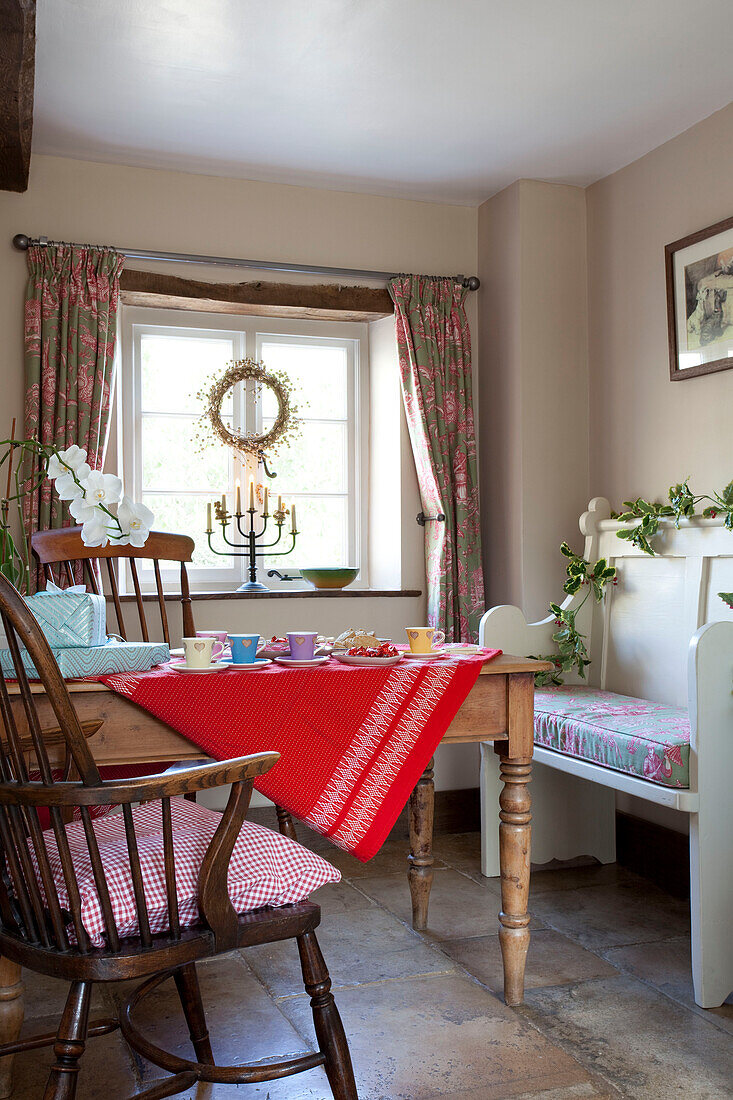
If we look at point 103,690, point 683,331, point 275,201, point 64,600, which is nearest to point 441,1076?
point 103,690

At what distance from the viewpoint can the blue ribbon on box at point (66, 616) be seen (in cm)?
190

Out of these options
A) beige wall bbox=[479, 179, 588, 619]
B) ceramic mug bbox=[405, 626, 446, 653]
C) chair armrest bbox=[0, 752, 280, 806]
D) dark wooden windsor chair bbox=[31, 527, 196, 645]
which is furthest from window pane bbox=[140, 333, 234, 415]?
chair armrest bbox=[0, 752, 280, 806]

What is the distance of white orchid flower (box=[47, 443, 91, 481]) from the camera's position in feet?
5.62

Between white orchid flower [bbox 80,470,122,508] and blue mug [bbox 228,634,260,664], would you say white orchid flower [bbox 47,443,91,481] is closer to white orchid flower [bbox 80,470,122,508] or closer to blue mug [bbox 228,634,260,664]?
white orchid flower [bbox 80,470,122,508]

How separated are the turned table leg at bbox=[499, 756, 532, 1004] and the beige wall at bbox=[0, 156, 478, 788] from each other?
159 centimetres

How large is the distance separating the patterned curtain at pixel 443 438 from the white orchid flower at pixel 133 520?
2.04 metres

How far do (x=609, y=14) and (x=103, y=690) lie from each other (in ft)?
7.17

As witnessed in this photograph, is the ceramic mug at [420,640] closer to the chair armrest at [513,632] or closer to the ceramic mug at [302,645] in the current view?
the ceramic mug at [302,645]

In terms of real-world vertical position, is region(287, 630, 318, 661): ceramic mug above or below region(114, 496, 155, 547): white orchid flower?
below

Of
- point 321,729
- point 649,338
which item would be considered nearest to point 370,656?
point 321,729

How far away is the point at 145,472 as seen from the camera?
3.78m

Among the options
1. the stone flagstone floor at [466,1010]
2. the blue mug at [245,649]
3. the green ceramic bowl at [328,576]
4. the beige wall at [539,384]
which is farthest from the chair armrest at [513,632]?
the blue mug at [245,649]

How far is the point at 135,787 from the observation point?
4.38 ft

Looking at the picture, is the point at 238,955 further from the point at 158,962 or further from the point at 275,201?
the point at 275,201
